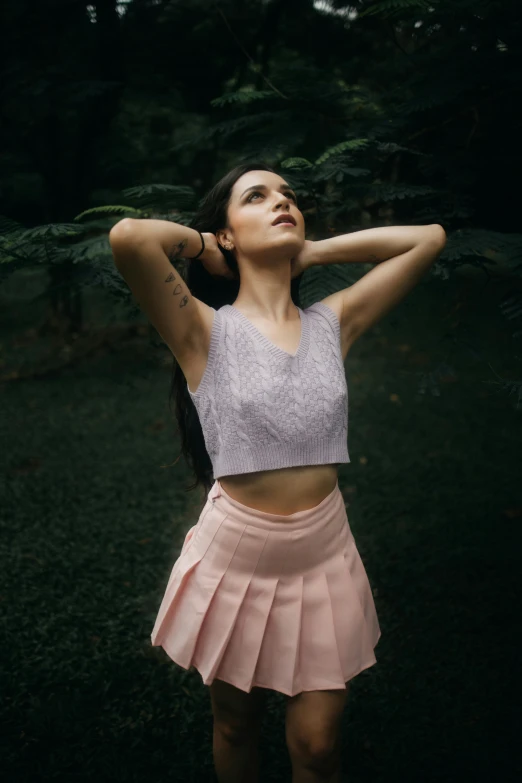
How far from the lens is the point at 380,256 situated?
2.30m

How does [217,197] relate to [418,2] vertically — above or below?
below

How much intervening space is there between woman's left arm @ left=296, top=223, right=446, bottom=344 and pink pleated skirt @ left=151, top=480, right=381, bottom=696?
694 millimetres

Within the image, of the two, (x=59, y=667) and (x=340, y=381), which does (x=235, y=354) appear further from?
(x=59, y=667)

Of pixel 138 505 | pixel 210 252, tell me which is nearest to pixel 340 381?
pixel 210 252

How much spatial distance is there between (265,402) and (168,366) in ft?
20.9

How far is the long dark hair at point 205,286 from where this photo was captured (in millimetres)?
2318

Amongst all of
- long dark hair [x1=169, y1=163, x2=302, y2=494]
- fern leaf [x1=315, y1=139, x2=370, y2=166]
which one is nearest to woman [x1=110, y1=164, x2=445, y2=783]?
long dark hair [x1=169, y1=163, x2=302, y2=494]

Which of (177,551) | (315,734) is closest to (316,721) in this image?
(315,734)

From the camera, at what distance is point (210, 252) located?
222 centimetres

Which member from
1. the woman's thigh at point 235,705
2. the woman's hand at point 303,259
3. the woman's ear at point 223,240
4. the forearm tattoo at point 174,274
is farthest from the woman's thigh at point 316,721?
the woman's ear at point 223,240

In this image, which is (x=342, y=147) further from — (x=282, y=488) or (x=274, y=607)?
(x=274, y=607)

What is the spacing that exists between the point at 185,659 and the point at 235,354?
97 cm

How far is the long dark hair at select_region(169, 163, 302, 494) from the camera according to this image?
2318mm

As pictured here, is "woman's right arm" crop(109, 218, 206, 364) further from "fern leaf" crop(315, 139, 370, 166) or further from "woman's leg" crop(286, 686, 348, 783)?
"woman's leg" crop(286, 686, 348, 783)
